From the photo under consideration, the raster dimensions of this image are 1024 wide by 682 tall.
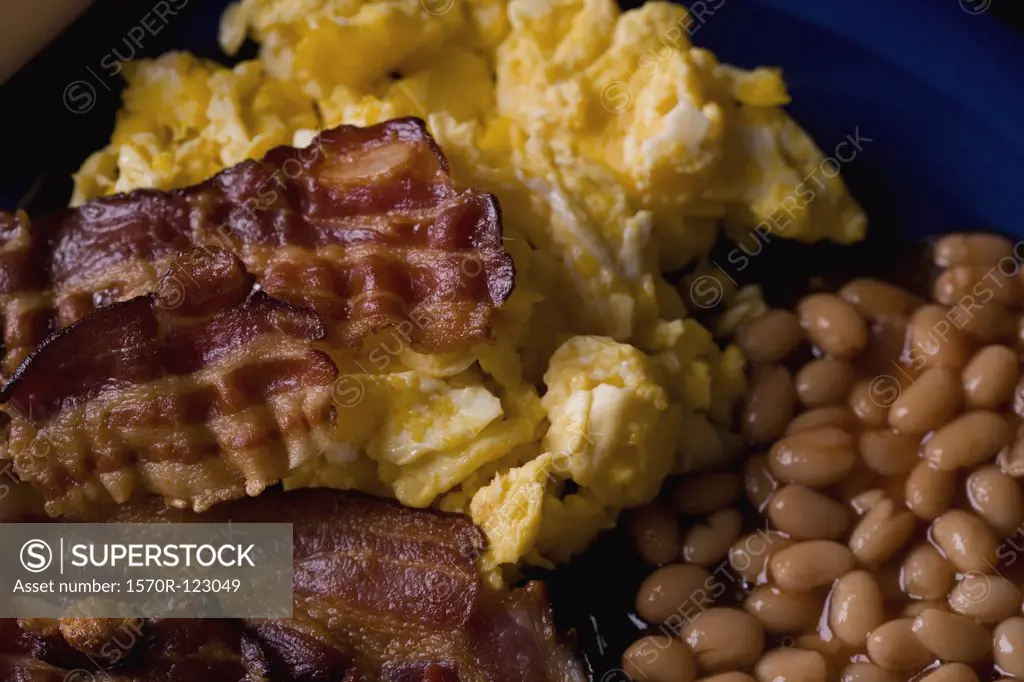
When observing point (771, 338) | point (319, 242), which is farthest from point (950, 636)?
point (319, 242)

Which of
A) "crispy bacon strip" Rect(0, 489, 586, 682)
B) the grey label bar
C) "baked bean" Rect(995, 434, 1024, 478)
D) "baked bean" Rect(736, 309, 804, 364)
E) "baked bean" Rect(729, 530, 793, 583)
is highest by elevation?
the grey label bar

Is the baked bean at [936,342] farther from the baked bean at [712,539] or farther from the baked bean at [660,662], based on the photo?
the baked bean at [660,662]

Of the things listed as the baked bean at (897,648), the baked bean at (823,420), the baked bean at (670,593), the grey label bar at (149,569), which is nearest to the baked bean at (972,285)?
the baked bean at (823,420)

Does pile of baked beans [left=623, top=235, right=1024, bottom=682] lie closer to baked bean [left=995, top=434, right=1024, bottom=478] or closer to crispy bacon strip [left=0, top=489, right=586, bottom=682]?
baked bean [left=995, top=434, right=1024, bottom=478]

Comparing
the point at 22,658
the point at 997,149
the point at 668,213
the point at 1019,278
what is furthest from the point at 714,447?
the point at 22,658

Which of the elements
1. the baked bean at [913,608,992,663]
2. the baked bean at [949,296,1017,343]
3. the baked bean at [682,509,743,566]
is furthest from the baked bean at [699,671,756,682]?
the baked bean at [949,296,1017,343]

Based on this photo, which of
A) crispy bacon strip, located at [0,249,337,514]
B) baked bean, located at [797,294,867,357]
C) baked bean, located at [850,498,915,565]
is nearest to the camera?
crispy bacon strip, located at [0,249,337,514]
